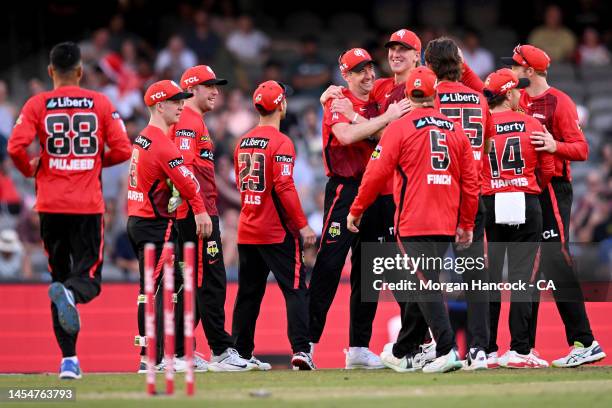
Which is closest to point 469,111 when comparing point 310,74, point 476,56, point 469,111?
point 469,111

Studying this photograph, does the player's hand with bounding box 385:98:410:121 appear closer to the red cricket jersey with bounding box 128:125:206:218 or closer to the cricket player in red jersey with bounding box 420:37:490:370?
the cricket player in red jersey with bounding box 420:37:490:370

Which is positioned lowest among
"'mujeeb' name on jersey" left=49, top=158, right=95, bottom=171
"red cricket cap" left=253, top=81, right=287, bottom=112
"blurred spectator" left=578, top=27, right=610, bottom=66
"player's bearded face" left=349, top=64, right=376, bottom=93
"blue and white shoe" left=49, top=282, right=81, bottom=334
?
"blue and white shoe" left=49, top=282, right=81, bottom=334

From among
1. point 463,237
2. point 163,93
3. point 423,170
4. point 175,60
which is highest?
point 175,60

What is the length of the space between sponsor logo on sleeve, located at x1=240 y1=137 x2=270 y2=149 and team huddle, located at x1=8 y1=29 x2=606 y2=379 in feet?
0.07

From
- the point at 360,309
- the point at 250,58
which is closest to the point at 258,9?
the point at 250,58

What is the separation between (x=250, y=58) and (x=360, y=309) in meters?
10.6

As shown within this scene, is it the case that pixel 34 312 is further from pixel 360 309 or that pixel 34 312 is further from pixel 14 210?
pixel 360 309

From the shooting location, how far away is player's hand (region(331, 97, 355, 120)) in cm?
1146

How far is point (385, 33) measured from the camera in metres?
22.4

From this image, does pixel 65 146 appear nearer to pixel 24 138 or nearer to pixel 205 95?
pixel 24 138

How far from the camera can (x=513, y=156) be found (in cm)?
1151

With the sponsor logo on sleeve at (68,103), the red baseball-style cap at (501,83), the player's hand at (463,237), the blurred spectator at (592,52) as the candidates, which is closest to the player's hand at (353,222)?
the player's hand at (463,237)

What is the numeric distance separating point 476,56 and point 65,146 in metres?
11.9

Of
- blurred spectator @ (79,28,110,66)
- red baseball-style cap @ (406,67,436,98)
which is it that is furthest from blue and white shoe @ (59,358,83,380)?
blurred spectator @ (79,28,110,66)
